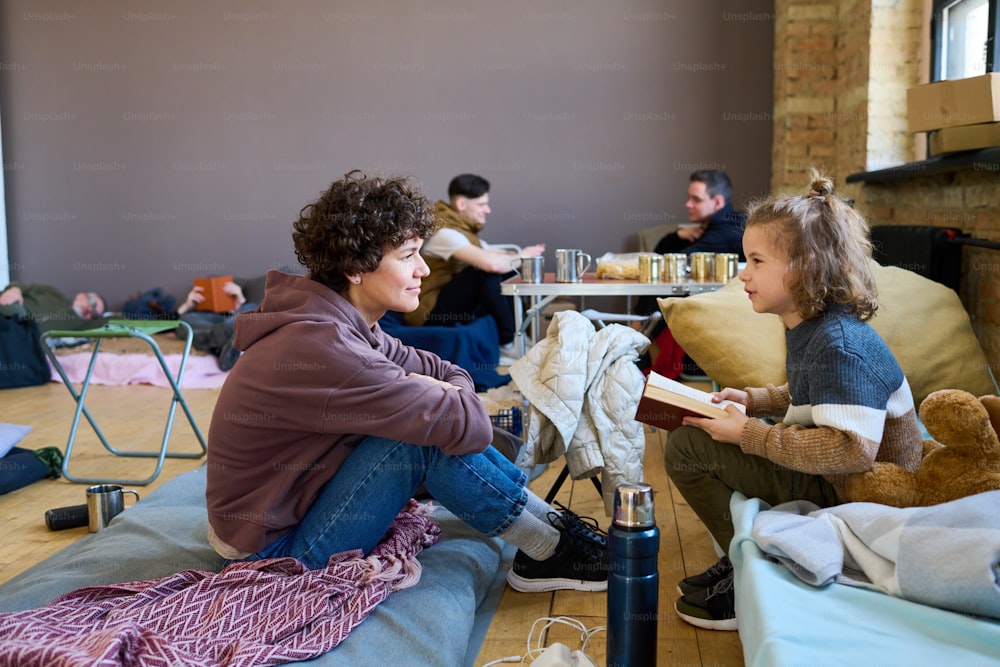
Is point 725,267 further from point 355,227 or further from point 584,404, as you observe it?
point 355,227

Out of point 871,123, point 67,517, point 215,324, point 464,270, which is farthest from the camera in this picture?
point 215,324

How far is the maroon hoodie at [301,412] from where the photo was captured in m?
1.86

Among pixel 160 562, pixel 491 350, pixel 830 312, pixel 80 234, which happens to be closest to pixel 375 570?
pixel 160 562

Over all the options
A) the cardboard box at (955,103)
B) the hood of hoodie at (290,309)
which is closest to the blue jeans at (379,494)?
the hood of hoodie at (290,309)

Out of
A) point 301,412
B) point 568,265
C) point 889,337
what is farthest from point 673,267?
point 301,412

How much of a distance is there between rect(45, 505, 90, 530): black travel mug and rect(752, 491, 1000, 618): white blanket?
2.01 m

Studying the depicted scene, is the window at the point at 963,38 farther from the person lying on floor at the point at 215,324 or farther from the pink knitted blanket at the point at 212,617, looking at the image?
the person lying on floor at the point at 215,324

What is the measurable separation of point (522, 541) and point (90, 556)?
106 cm

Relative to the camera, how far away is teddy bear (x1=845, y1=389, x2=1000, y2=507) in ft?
5.48

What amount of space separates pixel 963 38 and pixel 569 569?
2.93m

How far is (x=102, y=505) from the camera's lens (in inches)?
107

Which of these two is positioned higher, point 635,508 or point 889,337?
point 889,337

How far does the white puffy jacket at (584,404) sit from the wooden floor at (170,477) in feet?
0.86

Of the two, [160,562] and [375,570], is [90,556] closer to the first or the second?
[160,562]
